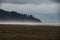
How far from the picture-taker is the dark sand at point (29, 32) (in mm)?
1717

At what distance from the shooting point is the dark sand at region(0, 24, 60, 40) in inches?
67.6

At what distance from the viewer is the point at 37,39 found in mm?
1708

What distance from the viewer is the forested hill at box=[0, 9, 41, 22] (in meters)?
1.80

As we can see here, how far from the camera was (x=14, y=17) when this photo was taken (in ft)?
5.93

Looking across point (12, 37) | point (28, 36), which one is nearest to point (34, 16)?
point (28, 36)

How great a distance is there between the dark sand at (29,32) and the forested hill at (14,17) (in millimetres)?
92

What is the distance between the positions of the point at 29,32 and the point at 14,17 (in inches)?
10.7

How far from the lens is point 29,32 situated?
174 centimetres

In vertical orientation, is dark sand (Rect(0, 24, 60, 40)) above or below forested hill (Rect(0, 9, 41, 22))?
below

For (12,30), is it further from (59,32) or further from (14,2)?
(59,32)

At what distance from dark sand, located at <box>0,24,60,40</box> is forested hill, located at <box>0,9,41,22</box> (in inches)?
3.6

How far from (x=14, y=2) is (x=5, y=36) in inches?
17.3

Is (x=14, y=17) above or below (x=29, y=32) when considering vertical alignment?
above

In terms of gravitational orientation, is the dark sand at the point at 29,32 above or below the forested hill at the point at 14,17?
below
